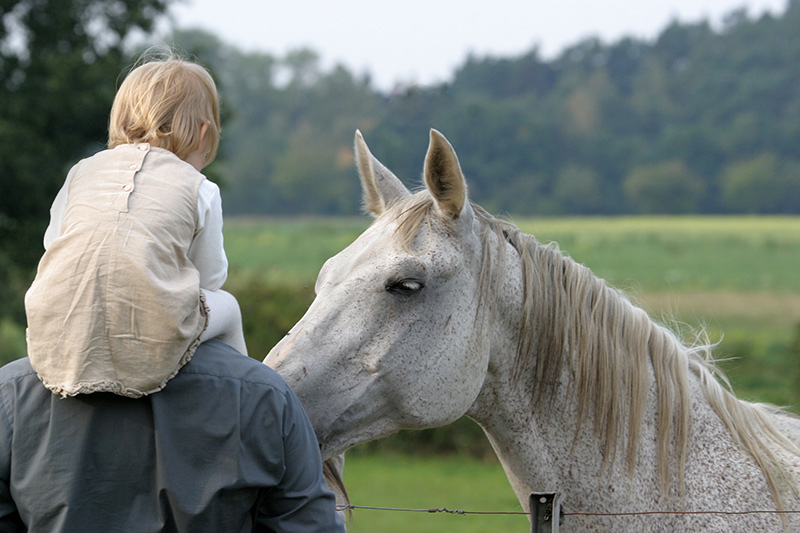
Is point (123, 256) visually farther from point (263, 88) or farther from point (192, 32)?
point (192, 32)

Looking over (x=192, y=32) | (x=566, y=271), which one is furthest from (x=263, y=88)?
(x=566, y=271)

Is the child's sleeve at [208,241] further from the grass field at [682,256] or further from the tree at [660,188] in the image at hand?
the tree at [660,188]

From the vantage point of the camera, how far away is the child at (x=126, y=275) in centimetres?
134

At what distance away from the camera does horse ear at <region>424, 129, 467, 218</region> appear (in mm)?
2006

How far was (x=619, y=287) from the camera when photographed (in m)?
2.49

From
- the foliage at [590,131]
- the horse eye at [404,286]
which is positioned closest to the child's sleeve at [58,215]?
the horse eye at [404,286]

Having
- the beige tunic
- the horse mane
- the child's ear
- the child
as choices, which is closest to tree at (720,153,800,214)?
the horse mane

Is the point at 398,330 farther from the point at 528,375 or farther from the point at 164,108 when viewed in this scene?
the point at 164,108

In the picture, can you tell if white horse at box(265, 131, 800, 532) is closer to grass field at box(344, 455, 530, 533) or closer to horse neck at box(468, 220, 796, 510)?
horse neck at box(468, 220, 796, 510)

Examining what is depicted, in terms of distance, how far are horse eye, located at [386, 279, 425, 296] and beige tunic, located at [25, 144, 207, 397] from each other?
0.66 m

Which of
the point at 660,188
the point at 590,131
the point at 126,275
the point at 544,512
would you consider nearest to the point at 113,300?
the point at 126,275

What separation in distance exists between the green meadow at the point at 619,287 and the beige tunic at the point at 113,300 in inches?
44.6

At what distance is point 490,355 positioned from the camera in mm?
2146

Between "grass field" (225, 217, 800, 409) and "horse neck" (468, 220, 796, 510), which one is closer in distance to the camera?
"horse neck" (468, 220, 796, 510)
